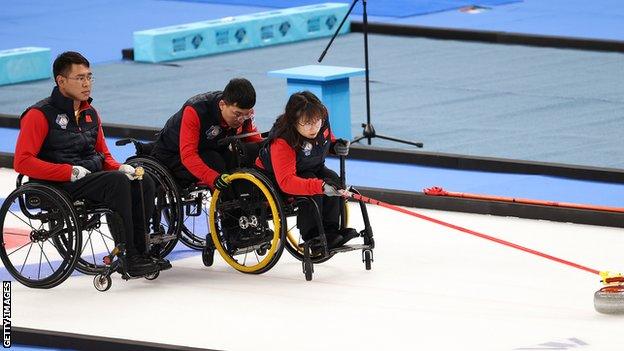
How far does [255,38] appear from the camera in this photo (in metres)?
14.6

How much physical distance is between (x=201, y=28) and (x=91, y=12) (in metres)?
2.89

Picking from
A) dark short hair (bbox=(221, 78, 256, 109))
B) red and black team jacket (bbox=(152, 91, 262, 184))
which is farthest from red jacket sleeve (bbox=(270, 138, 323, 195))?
red and black team jacket (bbox=(152, 91, 262, 184))

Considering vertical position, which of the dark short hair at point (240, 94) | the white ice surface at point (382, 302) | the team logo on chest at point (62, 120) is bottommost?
the white ice surface at point (382, 302)

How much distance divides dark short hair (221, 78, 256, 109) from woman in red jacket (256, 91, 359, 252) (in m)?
0.20

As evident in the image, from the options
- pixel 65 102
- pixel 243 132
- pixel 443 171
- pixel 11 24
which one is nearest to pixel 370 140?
pixel 443 171

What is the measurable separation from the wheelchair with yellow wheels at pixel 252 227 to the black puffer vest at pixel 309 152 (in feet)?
0.34

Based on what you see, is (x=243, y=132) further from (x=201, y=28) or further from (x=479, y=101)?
(x=201, y=28)

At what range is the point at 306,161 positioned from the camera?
279 inches

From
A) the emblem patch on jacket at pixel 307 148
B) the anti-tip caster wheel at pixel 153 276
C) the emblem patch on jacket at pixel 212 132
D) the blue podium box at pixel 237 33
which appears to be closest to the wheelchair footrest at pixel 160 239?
the anti-tip caster wheel at pixel 153 276

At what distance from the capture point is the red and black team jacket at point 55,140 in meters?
6.81

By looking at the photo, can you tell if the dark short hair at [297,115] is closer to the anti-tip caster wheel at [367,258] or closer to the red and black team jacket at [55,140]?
the anti-tip caster wheel at [367,258]

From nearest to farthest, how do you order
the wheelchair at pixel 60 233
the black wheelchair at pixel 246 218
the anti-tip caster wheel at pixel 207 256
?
the wheelchair at pixel 60 233, the black wheelchair at pixel 246 218, the anti-tip caster wheel at pixel 207 256

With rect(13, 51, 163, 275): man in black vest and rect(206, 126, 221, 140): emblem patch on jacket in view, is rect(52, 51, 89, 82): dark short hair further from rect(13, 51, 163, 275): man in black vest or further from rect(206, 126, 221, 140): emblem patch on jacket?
rect(206, 126, 221, 140): emblem patch on jacket

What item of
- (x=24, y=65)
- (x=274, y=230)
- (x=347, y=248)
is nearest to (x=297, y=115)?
(x=274, y=230)
